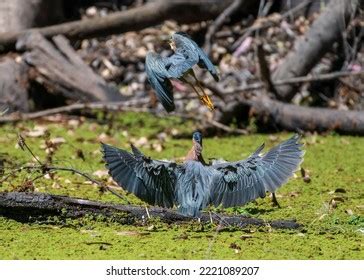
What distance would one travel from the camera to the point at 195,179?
4.13 meters

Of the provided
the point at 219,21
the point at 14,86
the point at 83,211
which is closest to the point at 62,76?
the point at 14,86

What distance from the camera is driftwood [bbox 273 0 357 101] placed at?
7949mm

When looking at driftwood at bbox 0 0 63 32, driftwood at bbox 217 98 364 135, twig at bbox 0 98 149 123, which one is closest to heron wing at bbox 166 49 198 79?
twig at bbox 0 98 149 123

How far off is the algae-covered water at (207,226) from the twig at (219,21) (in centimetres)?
135

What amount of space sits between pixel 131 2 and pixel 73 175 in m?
4.06

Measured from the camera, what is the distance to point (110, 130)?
25.3ft

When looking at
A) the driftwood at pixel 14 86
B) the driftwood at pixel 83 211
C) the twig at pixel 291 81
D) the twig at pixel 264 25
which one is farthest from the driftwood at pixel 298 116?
the driftwood at pixel 83 211

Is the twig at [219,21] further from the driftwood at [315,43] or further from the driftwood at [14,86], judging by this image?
the driftwood at [14,86]

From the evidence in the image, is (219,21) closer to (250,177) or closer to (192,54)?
(192,54)

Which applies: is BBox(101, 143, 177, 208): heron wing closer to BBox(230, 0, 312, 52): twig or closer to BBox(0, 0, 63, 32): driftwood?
BBox(0, 0, 63, 32): driftwood

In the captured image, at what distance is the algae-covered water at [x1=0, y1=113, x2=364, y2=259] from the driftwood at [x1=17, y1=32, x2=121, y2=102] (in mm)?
578

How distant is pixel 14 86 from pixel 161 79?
12.9 ft
